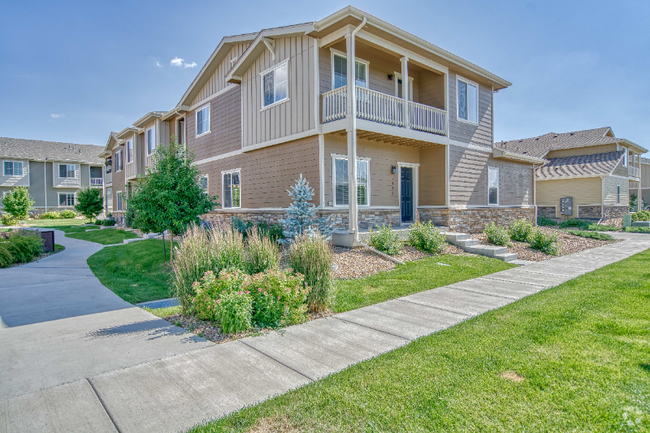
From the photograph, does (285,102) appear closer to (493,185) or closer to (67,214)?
(493,185)

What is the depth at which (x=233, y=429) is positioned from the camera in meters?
2.62

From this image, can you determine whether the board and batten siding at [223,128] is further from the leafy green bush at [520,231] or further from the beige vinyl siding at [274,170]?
the leafy green bush at [520,231]

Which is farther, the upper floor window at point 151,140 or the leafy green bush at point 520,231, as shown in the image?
the upper floor window at point 151,140

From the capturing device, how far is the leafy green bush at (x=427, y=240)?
35.4 feet

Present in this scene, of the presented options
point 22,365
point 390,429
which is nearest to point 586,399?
point 390,429

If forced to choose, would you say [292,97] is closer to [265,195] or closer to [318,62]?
[318,62]

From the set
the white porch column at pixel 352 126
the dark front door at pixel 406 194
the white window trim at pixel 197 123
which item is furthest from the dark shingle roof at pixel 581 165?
the white window trim at pixel 197 123

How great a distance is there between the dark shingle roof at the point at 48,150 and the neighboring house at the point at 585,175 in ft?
123

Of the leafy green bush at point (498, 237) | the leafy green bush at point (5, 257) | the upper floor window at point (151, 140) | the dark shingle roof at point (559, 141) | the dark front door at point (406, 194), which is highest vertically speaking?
the dark shingle roof at point (559, 141)

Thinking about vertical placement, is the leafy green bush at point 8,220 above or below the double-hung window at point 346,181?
below

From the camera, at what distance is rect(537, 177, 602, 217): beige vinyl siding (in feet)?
79.9

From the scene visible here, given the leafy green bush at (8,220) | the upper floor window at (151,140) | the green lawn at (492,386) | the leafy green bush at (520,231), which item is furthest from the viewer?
the leafy green bush at (8,220)

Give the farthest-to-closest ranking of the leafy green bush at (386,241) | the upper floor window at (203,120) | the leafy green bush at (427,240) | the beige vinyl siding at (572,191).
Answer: the beige vinyl siding at (572,191), the upper floor window at (203,120), the leafy green bush at (427,240), the leafy green bush at (386,241)

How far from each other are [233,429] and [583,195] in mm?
28490
